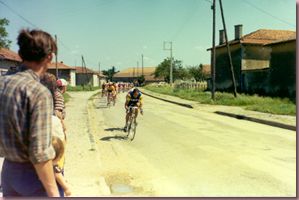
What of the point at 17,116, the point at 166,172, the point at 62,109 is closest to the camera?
the point at 17,116

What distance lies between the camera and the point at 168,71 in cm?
11250

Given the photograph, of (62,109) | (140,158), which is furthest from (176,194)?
(140,158)

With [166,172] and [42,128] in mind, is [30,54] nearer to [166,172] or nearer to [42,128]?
[42,128]

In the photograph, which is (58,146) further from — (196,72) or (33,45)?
(196,72)

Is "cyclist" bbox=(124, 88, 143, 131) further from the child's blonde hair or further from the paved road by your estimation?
the child's blonde hair

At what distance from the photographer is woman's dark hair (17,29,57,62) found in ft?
8.62

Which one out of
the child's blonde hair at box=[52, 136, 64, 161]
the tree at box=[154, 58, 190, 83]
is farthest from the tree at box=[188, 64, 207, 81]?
the child's blonde hair at box=[52, 136, 64, 161]

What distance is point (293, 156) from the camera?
30.7 feet

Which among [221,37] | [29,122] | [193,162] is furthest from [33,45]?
[221,37]

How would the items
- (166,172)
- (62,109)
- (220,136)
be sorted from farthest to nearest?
(220,136)
(166,172)
(62,109)

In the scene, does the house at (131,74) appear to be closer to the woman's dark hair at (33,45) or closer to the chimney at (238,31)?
the chimney at (238,31)

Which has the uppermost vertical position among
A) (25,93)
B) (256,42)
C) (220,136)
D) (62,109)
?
(256,42)

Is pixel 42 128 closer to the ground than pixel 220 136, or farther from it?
farther from it

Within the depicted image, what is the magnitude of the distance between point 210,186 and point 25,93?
15.2 ft
